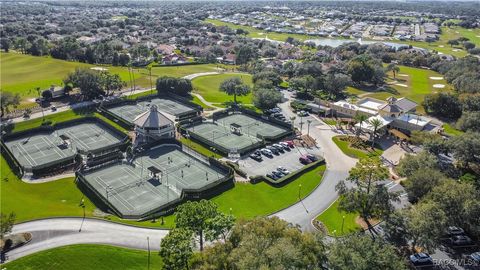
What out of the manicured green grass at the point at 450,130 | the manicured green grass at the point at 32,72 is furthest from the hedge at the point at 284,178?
the manicured green grass at the point at 32,72

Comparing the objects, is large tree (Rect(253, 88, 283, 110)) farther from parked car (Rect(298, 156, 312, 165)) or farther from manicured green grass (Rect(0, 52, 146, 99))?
manicured green grass (Rect(0, 52, 146, 99))

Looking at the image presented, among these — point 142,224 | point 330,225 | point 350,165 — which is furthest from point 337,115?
point 142,224

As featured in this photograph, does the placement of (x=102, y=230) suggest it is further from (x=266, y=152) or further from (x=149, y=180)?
(x=266, y=152)

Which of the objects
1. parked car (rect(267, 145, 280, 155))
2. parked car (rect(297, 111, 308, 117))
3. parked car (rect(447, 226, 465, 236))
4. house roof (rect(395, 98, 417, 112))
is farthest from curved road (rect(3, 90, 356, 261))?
house roof (rect(395, 98, 417, 112))

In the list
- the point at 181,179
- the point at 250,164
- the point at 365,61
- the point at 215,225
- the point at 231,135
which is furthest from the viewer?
the point at 365,61

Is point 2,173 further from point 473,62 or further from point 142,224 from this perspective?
point 473,62

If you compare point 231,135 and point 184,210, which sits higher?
point 184,210

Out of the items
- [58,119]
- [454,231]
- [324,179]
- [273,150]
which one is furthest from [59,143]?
[454,231]

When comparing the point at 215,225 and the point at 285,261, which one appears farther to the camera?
the point at 215,225
